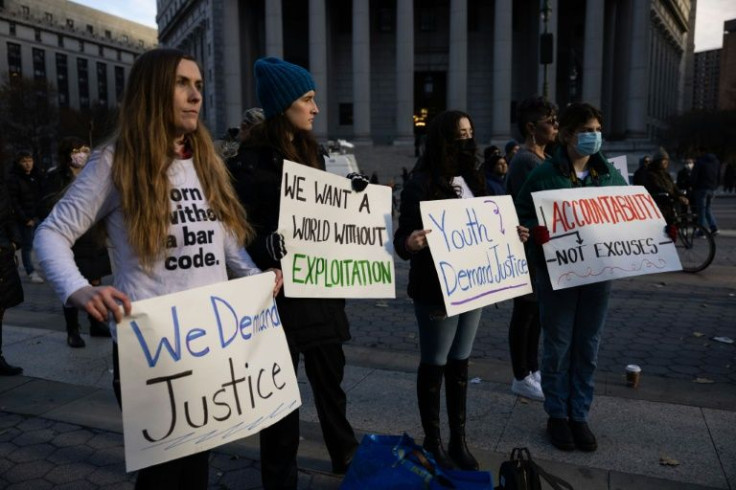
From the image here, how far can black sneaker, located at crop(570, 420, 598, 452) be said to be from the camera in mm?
3752

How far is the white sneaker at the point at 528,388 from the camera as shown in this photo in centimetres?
460

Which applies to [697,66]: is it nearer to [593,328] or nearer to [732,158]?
[732,158]

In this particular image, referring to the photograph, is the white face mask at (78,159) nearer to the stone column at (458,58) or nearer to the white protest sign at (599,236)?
the white protest sign at (599,236)

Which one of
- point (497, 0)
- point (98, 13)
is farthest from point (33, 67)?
point (497, 0)

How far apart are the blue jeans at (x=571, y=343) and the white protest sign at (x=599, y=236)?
15 centimetres

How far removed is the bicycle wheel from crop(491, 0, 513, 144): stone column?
1384 inches

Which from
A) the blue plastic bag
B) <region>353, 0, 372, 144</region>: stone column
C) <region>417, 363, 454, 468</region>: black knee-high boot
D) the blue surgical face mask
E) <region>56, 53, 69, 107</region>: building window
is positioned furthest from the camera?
<region>56, 53, 69, 107</region>: building window

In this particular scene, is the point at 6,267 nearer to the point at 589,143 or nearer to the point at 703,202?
the point at 589,143

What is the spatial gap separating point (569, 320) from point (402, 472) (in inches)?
70.0

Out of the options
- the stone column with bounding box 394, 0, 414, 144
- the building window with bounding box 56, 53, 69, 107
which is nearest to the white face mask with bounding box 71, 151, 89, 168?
the stone column with bounding box 394, 0, 414, 144

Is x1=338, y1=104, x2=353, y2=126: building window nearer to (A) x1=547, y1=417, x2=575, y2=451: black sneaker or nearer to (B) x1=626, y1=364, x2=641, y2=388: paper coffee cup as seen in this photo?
(B) x1=626, y1=364, x2=641, y2=388: paper coffee cup

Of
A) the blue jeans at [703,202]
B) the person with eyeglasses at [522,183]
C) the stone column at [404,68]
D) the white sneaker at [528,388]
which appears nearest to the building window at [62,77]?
the stone column at [404,68]

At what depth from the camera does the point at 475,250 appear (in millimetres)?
3447

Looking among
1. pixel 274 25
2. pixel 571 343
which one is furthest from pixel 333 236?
pixel 274 25
